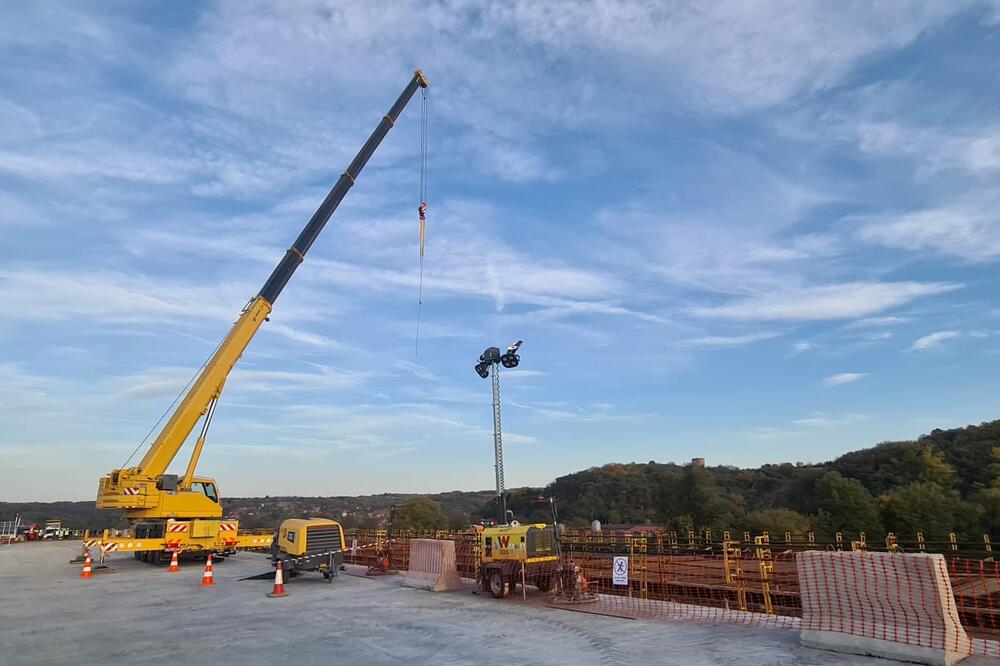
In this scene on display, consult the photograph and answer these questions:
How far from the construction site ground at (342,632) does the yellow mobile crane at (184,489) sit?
214 inches

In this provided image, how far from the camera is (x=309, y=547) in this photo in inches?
698

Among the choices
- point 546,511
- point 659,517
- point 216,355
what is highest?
point 216,355

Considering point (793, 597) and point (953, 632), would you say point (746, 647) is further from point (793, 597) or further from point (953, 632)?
point (793, 597)

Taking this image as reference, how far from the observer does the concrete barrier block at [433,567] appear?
16.0m

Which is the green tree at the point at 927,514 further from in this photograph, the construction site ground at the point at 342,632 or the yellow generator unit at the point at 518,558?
the construction site ground at the point at 342,632

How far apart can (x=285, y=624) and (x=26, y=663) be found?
3.99m

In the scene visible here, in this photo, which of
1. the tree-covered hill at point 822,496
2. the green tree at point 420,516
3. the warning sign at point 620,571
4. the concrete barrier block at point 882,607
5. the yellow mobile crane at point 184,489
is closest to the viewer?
the concrete barrier block at point 882,607

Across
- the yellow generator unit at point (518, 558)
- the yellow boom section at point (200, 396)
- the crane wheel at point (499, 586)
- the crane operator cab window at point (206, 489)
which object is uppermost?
the yellow boom section at point (200, 396)

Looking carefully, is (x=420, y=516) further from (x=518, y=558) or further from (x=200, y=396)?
(x=518, y=558)

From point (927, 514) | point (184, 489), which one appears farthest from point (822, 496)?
point (184, 489)

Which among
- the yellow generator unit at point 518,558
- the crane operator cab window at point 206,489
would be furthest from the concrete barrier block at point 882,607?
the crane operator cab window at point 206,489

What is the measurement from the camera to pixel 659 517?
67.8 metres

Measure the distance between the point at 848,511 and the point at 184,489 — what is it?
1974 inches

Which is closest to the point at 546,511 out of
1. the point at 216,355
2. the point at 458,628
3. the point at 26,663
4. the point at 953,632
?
the point at 458,628
